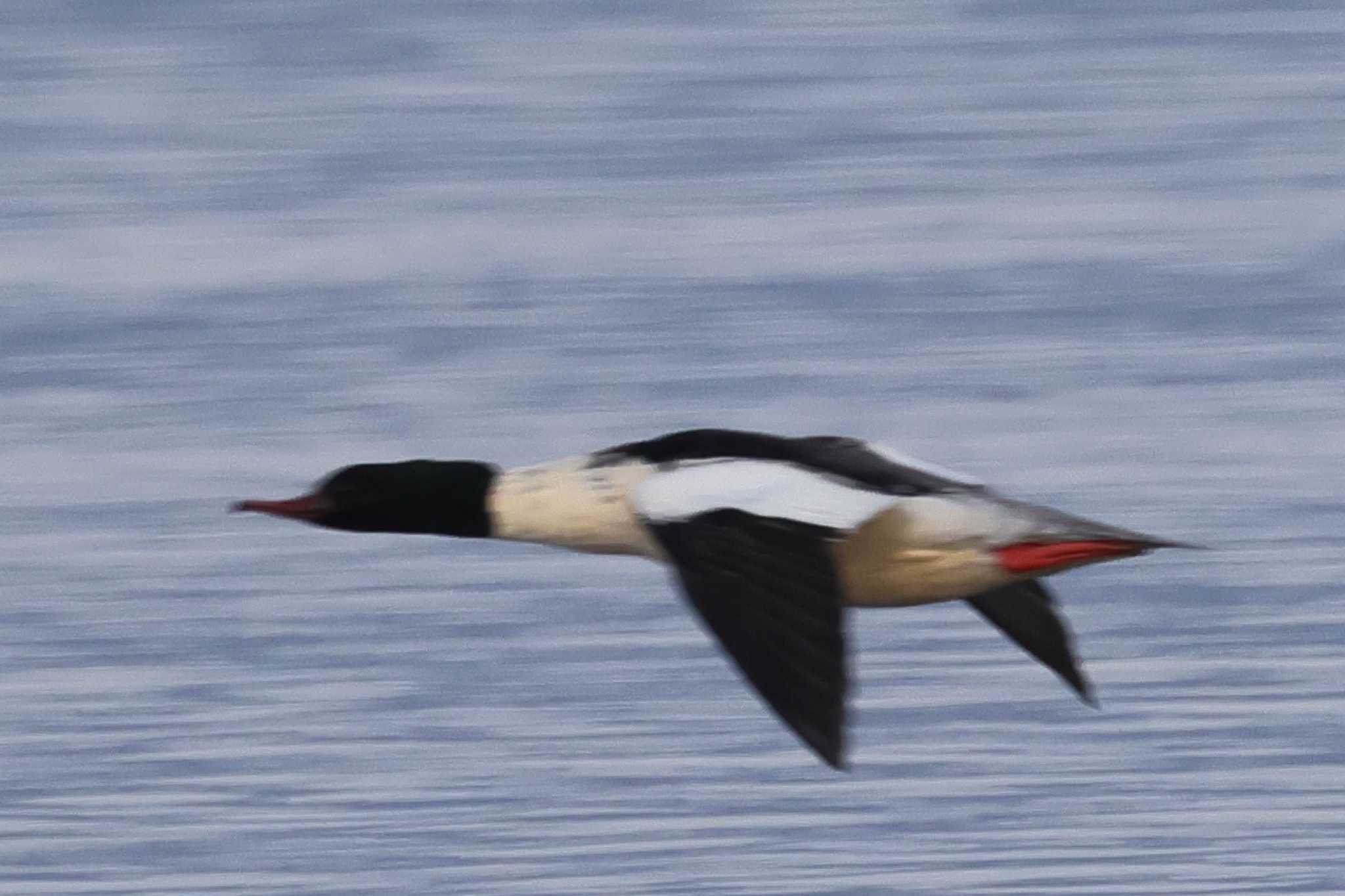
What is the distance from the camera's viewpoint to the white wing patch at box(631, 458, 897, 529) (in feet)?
18.2

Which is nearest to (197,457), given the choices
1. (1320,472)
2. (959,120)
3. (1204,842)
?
(1320,472)

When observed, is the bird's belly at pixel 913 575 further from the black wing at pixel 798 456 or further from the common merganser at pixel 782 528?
the black wing at pixel 798 456


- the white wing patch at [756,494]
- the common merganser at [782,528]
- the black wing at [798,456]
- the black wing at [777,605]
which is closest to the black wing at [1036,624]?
the common merganser at [782,528]

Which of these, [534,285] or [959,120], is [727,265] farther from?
[959,120]

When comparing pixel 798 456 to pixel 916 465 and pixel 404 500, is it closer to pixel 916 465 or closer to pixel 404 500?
pixel 916 465

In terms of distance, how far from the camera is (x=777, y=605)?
532 centimetres

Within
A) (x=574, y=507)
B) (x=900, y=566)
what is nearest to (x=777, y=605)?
(x=900, y=566)

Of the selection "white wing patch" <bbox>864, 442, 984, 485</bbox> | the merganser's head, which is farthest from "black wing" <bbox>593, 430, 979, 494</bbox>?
the merganser's head

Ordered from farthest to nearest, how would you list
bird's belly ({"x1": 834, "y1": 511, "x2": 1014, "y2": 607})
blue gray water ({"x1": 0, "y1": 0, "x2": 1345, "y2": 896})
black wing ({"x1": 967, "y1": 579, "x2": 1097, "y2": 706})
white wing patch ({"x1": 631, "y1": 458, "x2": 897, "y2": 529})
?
blue gray water ({"x1": 0, "y1": 0, "x2": 1345, "y2": 896}), black wing ({"x1": 967, "y1": 579, "x2": 1097, "y2": 706}), bird's belly ({"x1": 834, "y1": 511, "x2": 1014, "y2": 607}), white wing patch ({"x1": 631, "y1": 458, "x2": 897, "y2": 529})

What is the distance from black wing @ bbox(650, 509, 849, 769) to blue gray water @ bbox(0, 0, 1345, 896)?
742mm

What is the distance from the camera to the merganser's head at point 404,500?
6027mm

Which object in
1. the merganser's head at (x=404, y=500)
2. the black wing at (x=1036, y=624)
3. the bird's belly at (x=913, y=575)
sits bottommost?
the black wing at (x=1036, y=624)

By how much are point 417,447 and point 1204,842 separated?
111 inches

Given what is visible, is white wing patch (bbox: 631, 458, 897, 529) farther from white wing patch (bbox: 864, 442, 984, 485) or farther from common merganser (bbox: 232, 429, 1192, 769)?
white wing patch (bbox: 864, 442, 984, 485)
